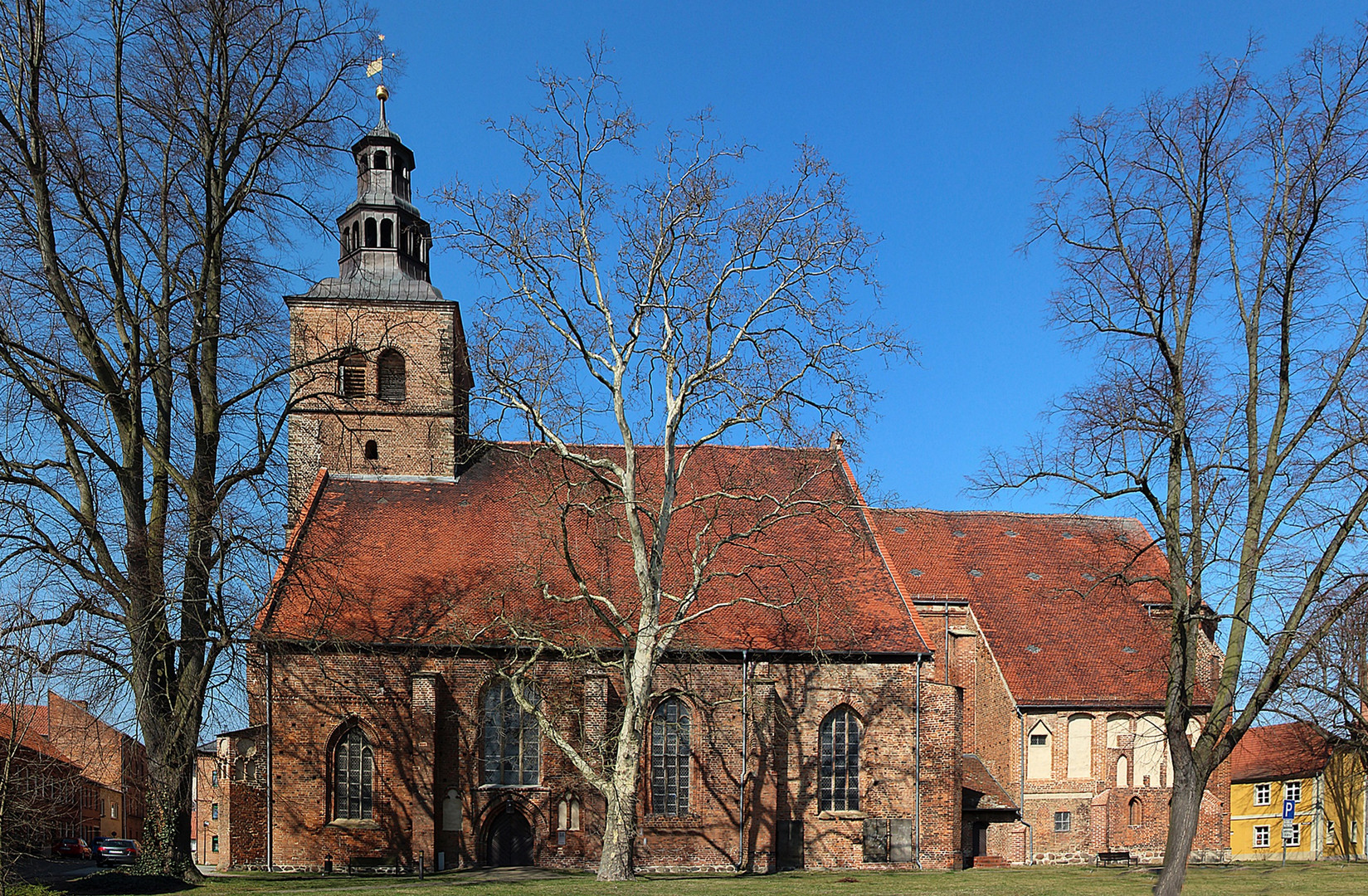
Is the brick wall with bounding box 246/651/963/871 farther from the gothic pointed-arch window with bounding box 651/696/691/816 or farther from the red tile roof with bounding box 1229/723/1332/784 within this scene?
the red tile roof with bounding box 1229/723/1332/784

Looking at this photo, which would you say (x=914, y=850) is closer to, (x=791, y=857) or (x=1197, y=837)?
(x=791, y=857)

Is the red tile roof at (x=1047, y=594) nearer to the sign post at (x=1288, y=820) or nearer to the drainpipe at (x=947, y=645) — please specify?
the drainpipe at (x=947, y=645)

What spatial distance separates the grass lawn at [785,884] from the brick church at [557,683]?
1644 millimetres

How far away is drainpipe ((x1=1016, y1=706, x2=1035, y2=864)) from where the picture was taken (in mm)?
32344

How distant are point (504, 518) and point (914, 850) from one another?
13.3 m

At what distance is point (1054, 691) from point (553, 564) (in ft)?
52.0

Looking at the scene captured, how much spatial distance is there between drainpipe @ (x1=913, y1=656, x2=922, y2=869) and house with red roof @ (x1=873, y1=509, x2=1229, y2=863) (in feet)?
16.5

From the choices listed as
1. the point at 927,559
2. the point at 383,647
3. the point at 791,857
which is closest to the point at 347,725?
the point at 383,647

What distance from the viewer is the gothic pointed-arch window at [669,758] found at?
27547mm

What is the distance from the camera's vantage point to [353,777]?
86.6 feet

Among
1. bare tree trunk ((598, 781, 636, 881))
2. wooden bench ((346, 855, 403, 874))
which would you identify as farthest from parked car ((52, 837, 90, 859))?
bare tree trunk ((598, 781, 636, 881))

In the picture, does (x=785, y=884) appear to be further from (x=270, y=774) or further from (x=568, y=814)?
(x=270, y=774)

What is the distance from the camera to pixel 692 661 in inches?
1093

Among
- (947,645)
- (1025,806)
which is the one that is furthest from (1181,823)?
(947,645)
